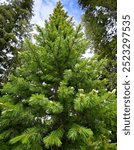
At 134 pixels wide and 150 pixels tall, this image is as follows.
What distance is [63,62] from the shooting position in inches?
234

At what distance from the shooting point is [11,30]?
1334 cm

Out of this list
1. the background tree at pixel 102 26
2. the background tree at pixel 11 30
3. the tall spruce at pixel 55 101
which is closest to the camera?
the tall spruce at pixel 55 101

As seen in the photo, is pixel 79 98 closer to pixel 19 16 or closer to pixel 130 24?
pixel 130 24

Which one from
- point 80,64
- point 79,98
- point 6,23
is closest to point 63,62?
point 80,64

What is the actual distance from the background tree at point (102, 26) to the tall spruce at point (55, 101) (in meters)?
4.86

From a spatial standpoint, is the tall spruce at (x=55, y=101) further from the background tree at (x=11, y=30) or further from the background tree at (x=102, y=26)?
the background tree at (x=11, y=30)

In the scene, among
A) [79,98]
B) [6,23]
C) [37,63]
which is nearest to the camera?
[79,98]

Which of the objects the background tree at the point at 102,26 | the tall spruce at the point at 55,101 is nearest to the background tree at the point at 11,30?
the background tree at the point at 102,26

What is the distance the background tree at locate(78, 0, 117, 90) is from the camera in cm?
1095

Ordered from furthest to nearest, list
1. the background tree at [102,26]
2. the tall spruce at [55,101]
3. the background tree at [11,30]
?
the background tree at [11,30], the background tree at [102,26], the tall spruce at [55,101]

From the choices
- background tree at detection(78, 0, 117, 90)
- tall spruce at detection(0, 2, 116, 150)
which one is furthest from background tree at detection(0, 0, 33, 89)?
tall spruce at detection(0, 2, 116, 150)

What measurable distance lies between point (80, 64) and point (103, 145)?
1.50m

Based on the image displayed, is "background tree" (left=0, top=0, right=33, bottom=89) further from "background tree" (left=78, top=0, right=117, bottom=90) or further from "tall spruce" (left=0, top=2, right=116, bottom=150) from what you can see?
"tall spruce" (left=0, top=2, right=116, bottom=150)

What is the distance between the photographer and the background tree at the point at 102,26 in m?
11.0
